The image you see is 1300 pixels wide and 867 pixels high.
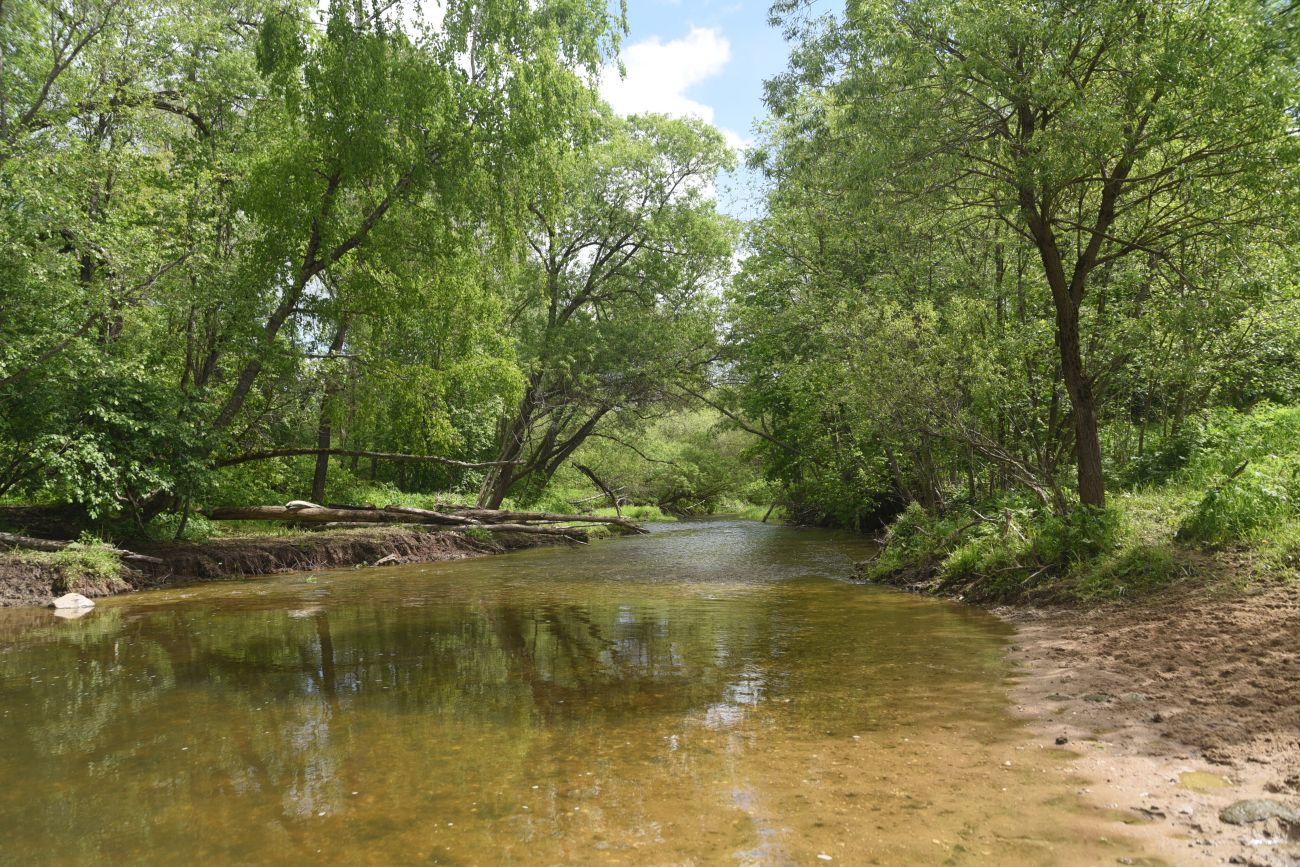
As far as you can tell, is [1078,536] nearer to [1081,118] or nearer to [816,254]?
[1081,118]

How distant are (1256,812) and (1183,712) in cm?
145

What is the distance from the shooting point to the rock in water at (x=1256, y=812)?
10.4 ft

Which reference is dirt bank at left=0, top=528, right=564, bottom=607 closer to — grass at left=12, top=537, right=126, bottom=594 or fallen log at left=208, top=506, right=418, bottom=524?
grass at left=12, top=537, right=126, bottom=594

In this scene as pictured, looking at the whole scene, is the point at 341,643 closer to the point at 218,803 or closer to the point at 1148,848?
the point at 218,803

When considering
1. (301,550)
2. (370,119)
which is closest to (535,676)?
(370,119)

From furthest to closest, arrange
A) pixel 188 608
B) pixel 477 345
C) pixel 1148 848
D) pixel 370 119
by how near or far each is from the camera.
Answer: pixel 477 345, pixel 370 119, pixel 188 608, pixel 1148 848

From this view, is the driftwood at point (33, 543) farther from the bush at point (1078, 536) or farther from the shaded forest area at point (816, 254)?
the bush at point (1078, 536)

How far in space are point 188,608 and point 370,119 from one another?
24.2ft

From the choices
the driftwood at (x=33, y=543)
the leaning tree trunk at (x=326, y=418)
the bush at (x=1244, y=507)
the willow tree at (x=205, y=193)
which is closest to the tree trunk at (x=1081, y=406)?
the bush at (x=1244, y=507)

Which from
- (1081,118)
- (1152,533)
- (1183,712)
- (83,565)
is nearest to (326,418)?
(83,565)

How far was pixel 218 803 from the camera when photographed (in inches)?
146

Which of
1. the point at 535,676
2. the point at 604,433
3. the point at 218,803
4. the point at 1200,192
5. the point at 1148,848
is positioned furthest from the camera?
the point at 604,433

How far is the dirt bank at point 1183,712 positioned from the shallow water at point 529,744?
0.88ft

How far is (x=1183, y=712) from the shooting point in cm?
455
